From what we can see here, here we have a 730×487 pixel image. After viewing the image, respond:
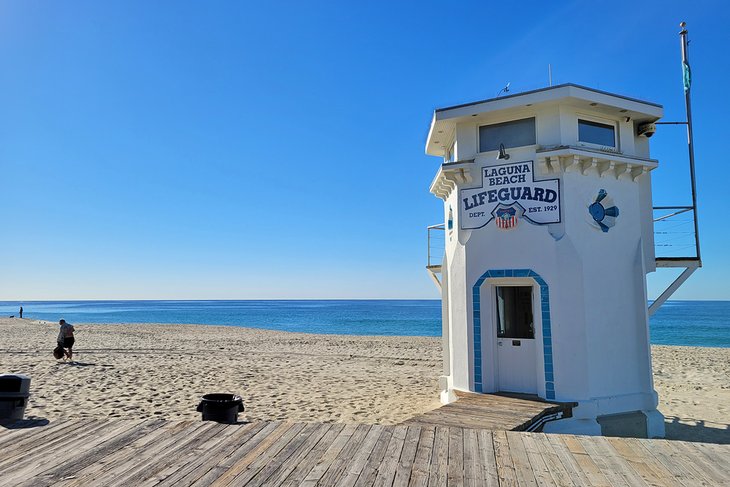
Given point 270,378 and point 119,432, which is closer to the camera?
point 119,432

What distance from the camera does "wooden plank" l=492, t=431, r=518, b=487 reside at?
3991mm

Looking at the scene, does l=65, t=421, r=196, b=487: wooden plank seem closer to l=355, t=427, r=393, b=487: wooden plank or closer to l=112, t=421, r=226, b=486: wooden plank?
l=112, t=421, r=226, b=486: wooden plank

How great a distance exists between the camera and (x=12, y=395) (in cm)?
570

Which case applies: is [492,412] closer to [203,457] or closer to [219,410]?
[219,410]

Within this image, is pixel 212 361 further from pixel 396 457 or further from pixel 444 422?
pixel 396 457

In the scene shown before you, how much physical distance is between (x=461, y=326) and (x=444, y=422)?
2946 mm

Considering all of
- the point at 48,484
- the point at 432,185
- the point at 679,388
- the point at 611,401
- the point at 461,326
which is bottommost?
the point at 679,388

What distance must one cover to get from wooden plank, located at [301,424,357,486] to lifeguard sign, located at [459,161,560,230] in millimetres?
5261

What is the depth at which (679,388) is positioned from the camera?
13.7 metres

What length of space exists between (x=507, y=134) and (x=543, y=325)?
3.95m

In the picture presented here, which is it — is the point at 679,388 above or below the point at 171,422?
below

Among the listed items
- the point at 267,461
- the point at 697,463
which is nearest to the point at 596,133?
the point at 697,463

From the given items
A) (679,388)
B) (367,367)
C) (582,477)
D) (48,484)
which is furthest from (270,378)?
(679,388)

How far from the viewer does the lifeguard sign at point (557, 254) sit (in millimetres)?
8312
